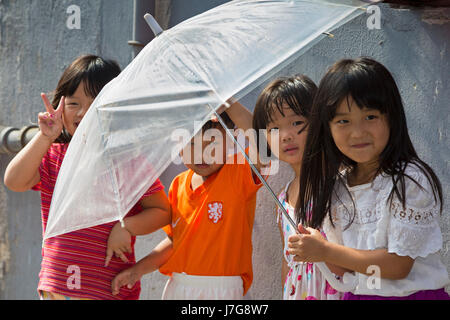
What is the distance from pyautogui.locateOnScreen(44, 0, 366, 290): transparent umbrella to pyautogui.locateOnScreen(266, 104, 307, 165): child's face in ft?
1.45

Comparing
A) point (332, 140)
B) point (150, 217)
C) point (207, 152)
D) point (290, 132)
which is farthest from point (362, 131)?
point (150, 217)

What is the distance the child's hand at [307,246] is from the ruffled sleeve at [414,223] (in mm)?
235

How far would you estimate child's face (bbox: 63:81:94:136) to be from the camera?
2.72 m

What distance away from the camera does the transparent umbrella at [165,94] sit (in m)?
1.88

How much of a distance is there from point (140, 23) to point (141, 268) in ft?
4.94

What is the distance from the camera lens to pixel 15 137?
4.12 meters

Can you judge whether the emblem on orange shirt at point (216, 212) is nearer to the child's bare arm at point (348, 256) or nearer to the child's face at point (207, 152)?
the child's face at point (207, 152)

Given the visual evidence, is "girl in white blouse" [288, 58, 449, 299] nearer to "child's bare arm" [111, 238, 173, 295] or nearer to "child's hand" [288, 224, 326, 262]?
"child's hand" [288, 224, 326, 262]

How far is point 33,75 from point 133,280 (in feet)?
7.21

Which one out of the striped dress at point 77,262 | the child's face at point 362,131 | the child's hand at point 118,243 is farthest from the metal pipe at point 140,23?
the child's face at point 362,131

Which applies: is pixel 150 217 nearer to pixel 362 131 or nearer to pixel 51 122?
pixel 51 122

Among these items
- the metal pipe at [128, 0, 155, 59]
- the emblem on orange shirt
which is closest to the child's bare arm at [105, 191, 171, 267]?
the emblem on orange shirt
